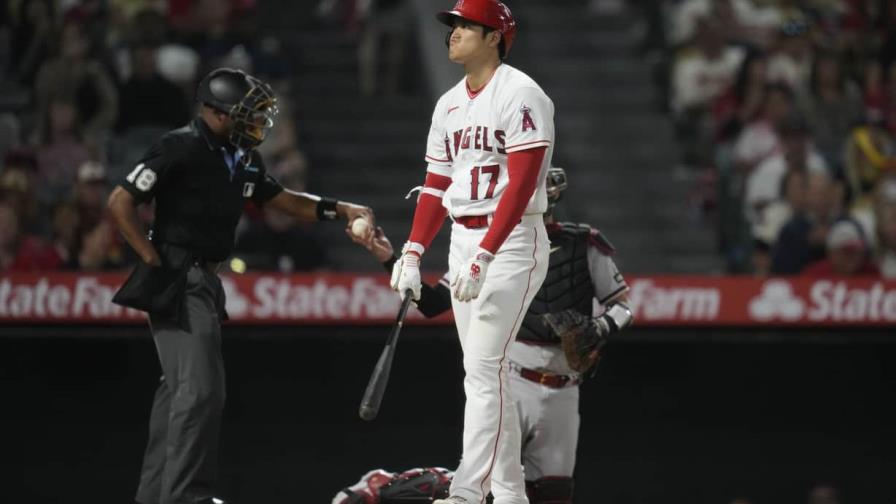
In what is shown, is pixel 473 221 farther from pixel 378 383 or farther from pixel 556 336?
pixel 556 336

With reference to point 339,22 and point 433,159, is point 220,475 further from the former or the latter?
point 339,22

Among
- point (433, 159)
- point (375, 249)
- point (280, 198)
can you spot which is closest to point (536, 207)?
point (433, 159)

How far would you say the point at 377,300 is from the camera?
7809 millimetres

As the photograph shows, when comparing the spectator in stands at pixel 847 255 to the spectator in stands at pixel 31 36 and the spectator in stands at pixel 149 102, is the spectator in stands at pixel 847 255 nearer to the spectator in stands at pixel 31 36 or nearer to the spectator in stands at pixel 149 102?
the spectator in stands at pixel 149 102

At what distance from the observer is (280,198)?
258 inches

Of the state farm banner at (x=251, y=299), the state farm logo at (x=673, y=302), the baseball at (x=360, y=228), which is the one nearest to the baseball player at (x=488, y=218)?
the baseball at (x=360, y=228)

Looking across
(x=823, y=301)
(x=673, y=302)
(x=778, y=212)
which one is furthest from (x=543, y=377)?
(x=778, y=212)

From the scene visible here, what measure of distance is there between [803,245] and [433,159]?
416 centimetres

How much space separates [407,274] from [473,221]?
32 centimetres

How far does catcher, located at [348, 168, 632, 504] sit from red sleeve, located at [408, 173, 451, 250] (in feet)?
1.62

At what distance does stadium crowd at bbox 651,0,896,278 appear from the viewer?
31.6 ft

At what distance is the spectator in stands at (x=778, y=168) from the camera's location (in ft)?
33.9

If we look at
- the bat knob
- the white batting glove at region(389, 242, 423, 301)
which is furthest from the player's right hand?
the bat knob

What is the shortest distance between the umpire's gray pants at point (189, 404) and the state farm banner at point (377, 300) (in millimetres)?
1604
